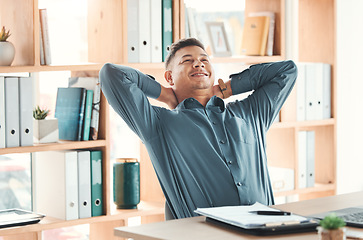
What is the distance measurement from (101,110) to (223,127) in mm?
716

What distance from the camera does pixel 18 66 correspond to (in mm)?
2635

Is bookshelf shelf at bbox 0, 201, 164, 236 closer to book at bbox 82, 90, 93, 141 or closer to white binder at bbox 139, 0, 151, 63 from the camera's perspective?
book at bbox 82, 90, 93, 141

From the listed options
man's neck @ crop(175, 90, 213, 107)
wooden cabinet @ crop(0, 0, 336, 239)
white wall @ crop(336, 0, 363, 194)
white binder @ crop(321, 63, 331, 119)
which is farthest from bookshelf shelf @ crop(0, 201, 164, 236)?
white wall @ crop(336, 0, 363, 194)

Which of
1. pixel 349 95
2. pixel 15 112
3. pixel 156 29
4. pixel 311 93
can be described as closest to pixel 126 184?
pixel 15 112

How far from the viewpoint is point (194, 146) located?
239 centimetres

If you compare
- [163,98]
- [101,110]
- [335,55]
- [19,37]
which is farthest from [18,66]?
[335,55]

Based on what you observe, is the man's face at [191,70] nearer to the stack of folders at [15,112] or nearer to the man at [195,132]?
the man at [195,132]

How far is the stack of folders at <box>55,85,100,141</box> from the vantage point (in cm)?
286

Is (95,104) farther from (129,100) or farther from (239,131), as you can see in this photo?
(239,131)

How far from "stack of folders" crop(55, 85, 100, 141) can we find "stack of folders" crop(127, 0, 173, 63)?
0.95 ft

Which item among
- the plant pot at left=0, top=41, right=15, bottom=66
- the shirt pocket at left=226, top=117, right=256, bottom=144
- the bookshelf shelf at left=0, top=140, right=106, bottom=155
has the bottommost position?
the bookshelf shelf at left=0, top=140, right=106, bottom=155

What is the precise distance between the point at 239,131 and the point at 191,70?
326 mm

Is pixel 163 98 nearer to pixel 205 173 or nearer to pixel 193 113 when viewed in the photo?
pixel 193 113

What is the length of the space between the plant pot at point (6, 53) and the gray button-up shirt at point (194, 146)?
0.47 meters
